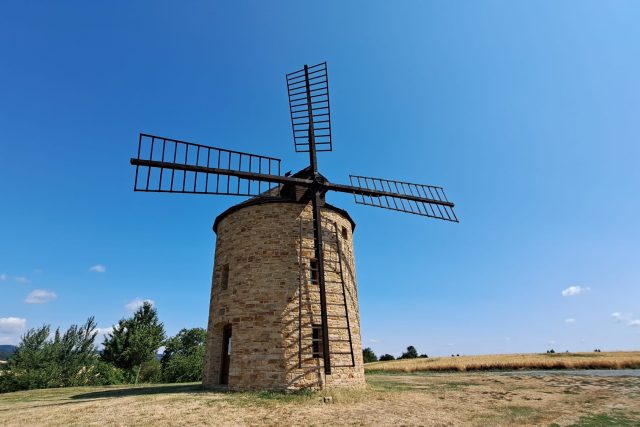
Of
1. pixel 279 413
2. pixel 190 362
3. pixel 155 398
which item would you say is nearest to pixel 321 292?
pixel 279 413

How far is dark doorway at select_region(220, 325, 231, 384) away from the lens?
13.1 m

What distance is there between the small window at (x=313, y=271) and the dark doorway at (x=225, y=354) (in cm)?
387

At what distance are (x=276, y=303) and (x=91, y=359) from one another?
2956 cm

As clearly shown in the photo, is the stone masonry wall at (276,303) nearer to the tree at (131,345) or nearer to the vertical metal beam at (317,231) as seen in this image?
the vertical metal beam at (317,231)

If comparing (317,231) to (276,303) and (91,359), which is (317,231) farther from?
(91,359)

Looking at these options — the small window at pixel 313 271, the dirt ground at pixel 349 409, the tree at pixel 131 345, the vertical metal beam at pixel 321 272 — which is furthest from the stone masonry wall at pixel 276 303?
the tree at pixel 131 345

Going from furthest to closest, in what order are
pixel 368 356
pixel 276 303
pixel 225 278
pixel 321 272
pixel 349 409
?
pixel 368 356
pixel 225 278
pixel 276 303
pixel 321 272
pixel 349 409

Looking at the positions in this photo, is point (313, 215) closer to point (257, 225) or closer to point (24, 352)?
point (257, 225)

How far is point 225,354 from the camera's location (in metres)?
13.3

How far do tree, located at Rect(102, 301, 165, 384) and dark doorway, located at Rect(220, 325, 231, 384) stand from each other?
1917cm

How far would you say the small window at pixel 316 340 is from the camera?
12031 mm

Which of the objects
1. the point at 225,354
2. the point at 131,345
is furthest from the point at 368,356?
the point at 225,354

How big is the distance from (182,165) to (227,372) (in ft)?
26.3

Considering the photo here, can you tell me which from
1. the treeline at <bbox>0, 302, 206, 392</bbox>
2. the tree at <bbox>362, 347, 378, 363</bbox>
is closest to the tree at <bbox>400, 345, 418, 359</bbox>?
the tree at <bbox>362, 347, 378, 363</bbox>
